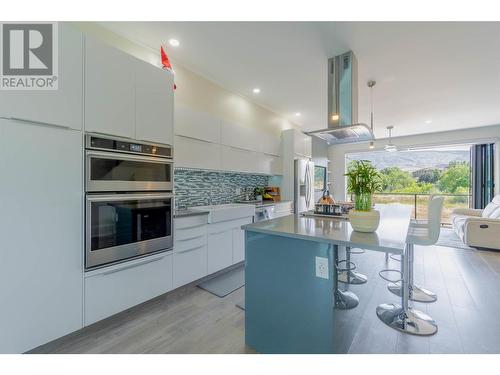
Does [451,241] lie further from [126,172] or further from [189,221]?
[126,172]

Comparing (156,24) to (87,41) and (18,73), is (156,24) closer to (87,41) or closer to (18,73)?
(87,41)

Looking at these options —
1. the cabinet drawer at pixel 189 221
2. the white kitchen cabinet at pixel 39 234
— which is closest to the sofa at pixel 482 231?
the cabinet drawer at pixel 189 221

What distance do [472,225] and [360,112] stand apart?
2875mm

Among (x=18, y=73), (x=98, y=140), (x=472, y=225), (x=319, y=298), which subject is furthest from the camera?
(x=472, y=225)

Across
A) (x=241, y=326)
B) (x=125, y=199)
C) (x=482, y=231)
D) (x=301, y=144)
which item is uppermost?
(x=301, y=144)

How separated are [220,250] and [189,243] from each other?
21.4 inches

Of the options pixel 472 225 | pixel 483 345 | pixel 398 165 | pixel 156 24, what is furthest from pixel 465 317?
pixel 398 165

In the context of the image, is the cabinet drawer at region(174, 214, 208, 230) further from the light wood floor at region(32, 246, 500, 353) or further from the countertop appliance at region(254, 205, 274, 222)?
the countertop appliance at region(254, 205, 274, 222)

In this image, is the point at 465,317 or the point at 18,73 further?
the point at 465,317

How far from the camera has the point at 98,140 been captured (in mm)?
1848

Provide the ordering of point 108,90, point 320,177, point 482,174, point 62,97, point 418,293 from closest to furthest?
point 62,97 < point 108,90 < point 418,293 < point 482,174 < point 320,177

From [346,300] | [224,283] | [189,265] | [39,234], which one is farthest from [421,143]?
[39,234]

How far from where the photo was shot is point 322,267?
1369 millimetres
